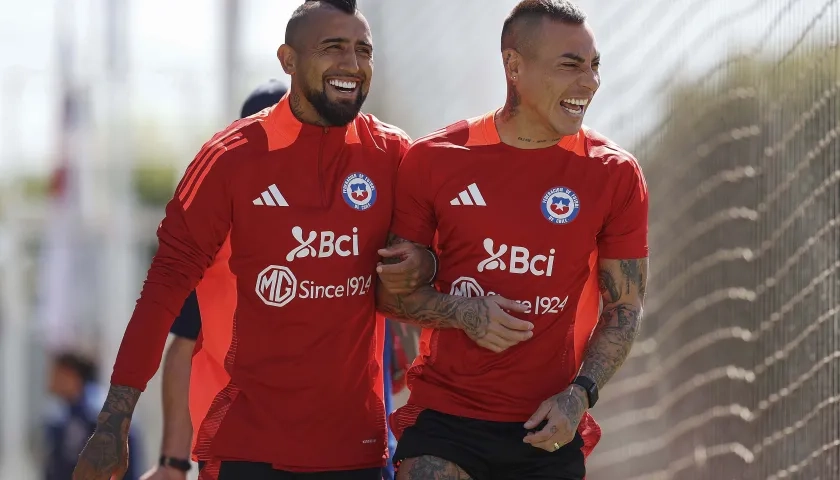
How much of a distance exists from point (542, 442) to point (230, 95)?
39.0 feet

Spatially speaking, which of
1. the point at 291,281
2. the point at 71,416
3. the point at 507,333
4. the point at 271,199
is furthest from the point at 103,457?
the point at 71,416

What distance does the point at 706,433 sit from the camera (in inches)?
271

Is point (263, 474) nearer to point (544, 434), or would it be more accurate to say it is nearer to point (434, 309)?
point (434, 309)

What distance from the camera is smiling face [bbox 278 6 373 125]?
4.69m

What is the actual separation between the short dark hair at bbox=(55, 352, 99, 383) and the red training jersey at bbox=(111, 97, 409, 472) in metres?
5.52

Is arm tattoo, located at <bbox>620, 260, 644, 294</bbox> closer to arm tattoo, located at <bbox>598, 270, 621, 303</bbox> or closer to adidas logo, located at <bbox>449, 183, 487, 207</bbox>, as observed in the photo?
arm tattoo, located at <bbox>598, 270, 621, 303</bbox>

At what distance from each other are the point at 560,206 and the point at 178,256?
126cm

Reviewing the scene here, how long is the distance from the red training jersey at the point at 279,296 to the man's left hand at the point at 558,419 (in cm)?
67

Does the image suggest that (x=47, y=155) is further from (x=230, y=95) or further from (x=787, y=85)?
(x=787, y=85)

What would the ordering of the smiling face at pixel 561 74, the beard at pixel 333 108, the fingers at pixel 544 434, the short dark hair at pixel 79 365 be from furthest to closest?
the short dark hair at pixel 79 365, the beard at pixel 333 108, the smiling face at pixel 561 74, the fingers at pixel 544 434

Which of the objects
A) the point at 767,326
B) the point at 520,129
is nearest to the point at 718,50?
the point at 767,326

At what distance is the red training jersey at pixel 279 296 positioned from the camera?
4578 mm

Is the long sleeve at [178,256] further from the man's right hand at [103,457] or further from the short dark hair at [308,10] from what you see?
the short dark hair at [308,10]

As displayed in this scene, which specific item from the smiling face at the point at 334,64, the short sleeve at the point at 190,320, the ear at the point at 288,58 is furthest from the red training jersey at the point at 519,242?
the short sleeve at the point at 190,320
